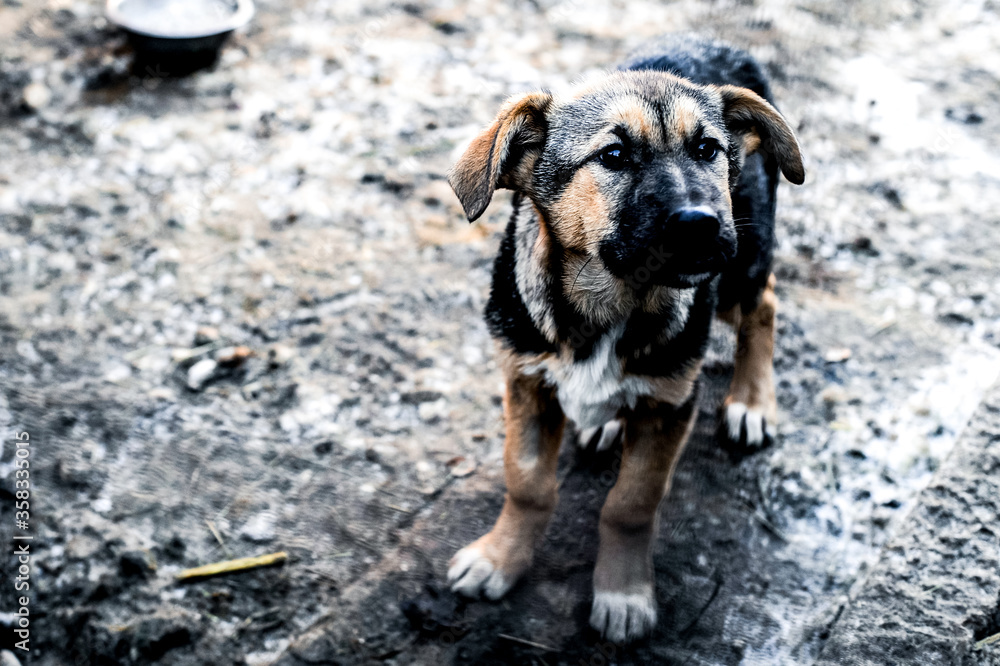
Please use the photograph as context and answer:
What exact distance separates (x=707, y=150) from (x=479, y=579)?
191 centimetres

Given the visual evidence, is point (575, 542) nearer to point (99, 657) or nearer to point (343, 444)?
point (343, 444)

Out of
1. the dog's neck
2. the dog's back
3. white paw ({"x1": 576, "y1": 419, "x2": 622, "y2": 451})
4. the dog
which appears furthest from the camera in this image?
white paw ({"x1": 576, "y1": 419, "x2": 622, "y2": 451})

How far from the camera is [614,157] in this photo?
2.71m

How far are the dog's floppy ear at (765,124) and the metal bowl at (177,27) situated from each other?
14.8 feet

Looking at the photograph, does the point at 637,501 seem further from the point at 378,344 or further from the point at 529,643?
the point at 378,344

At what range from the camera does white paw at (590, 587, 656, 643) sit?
120 inches

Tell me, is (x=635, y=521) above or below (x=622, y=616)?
above

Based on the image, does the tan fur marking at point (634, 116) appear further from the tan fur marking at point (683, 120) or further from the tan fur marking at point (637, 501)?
the tan fur marking at point (637, 501)

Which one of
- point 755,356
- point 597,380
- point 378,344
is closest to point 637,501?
point 597,380

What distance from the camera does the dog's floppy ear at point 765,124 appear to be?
Result: 2900 mm

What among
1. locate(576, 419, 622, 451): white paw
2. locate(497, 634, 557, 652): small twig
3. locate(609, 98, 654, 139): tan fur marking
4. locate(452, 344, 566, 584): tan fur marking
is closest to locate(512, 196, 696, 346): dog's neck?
locate(452, 344, 566, 584): tan fur marking

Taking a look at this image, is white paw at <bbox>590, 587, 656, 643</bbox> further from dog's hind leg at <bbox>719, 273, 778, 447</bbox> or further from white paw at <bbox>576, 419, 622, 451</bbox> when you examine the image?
dog's hind leg at <bbox>719, 273, 778, 447</bbox>

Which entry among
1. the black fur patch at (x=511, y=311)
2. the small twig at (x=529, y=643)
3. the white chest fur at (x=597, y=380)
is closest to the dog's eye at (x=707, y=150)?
the white chest fur at (x=597, y=380)

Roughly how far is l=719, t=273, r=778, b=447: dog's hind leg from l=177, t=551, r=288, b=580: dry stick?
7.23ft
